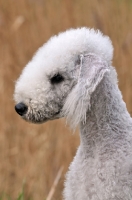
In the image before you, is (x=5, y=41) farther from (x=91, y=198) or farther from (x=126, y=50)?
(x=91, y=198)

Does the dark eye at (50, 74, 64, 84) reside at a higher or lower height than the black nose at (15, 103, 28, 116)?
higher

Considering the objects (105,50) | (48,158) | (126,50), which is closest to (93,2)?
(126,50)

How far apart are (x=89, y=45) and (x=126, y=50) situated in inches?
65.6

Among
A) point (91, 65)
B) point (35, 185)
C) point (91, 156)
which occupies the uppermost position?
point (91, 65)

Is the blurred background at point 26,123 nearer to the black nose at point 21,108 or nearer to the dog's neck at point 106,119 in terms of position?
the dog's neck at point 106,119

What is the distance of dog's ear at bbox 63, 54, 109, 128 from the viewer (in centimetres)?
195

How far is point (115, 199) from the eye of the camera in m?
2.03

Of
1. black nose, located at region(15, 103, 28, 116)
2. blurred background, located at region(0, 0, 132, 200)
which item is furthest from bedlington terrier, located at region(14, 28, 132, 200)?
blurred background, located at region(0, 0, 132, 200)

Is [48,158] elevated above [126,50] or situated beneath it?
situated beneath

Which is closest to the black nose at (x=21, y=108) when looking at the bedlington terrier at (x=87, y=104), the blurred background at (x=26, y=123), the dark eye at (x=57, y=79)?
the bedlington terrier at (x=87, y=104)

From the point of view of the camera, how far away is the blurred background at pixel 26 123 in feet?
12.4

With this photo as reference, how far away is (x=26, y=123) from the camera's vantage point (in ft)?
12.4

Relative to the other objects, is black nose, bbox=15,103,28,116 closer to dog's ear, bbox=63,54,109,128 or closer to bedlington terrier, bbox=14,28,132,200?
bedlington terrier, bbox=14,28,132,200

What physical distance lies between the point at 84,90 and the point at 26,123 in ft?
6.11
